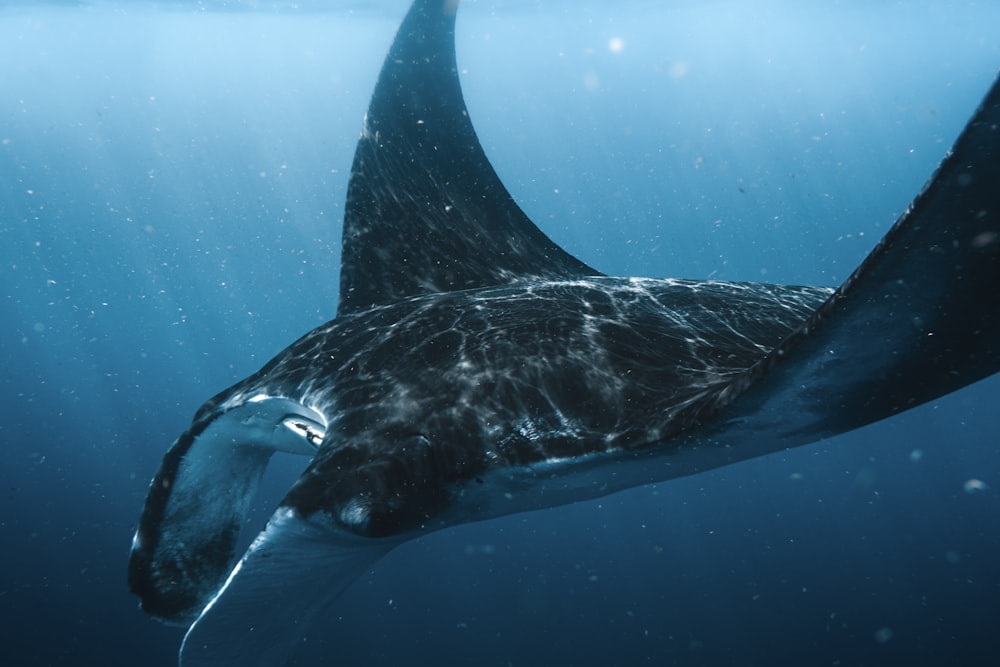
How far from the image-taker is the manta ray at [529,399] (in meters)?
1.47

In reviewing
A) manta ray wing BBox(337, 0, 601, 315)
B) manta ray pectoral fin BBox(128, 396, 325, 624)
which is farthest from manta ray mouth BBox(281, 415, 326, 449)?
manta ray wing BBox(337, 0, 601, 315)

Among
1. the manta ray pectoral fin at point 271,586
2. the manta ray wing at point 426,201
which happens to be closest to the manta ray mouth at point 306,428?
the manta ray pectoral fin at point 271,586

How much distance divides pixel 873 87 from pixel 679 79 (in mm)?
32707

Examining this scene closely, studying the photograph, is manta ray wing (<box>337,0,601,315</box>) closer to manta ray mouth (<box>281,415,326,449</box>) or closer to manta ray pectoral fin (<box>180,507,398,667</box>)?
manta ray mouth (<box>281,415,326,449</box>)

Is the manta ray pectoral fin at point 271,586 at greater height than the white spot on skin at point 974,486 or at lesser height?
greater

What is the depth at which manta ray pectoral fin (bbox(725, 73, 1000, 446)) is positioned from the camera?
1288mm

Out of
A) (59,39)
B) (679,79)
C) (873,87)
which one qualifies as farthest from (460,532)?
(873,87)

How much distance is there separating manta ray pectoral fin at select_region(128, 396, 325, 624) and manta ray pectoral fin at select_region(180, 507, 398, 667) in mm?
572

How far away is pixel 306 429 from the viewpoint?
2893mm

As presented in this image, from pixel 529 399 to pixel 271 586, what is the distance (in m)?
1.12

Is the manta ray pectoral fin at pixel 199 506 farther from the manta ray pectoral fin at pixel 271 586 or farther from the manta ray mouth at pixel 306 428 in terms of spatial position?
the manta ray pectoral fin at pixel 271 586

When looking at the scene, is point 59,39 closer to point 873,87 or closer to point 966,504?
point 966,504

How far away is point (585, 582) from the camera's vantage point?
376 inches

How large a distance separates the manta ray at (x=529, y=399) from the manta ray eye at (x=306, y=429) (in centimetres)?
1
